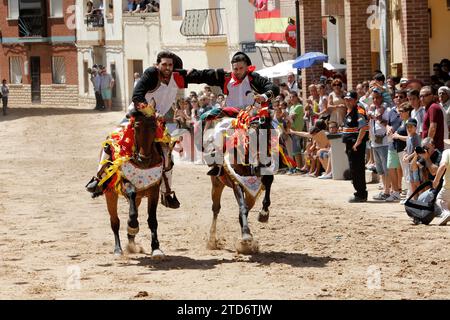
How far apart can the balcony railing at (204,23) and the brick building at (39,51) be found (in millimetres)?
15015

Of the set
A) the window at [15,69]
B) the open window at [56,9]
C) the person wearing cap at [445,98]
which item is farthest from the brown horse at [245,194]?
the window at [15,69]

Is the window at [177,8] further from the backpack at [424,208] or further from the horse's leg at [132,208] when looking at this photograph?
the horse's leg at [132,208]

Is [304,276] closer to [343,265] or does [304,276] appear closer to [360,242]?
[343,265]

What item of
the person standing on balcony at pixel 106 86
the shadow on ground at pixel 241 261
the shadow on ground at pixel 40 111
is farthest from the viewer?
the person standing on balcony at pixel 106 86

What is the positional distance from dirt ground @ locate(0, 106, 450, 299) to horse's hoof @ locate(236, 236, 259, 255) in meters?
0.10

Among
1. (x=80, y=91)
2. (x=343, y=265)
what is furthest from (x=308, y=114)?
(x=80, y=91)

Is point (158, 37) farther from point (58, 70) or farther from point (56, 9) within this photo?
point (58, 70)

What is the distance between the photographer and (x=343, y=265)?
550 inches

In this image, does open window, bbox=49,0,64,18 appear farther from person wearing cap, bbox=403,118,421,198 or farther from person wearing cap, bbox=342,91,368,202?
person wearing cap, bbox=403,118,421,198

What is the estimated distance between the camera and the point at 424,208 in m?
17.1

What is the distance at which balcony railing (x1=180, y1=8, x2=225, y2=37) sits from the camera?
43812 mm

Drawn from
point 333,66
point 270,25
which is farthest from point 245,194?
point 270,25

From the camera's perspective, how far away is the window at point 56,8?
198 feet

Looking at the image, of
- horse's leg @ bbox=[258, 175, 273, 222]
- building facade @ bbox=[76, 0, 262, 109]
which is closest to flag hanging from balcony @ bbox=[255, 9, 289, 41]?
building facade @ bbox=[76, 0, 262, 109]
